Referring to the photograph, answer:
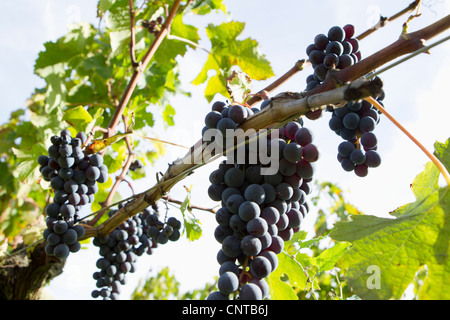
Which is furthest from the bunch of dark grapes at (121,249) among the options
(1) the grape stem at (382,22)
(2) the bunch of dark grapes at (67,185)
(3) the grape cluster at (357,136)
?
(1) the grape stem at (382,22)

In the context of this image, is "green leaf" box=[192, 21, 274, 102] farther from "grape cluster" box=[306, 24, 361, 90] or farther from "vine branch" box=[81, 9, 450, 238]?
"vine branch" box=[81, 9, 450, 238]

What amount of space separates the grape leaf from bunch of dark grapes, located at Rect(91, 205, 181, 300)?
1.21 m

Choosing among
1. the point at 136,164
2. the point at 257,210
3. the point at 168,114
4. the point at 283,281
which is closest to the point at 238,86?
the point at 257,210

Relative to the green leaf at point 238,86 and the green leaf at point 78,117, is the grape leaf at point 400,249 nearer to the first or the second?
the green leaf at point 238,86

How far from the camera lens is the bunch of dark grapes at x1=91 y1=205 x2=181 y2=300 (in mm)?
2104

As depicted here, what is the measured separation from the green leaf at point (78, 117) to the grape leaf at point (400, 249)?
1622 millimetres

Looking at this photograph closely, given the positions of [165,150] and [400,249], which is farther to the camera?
[165,150]

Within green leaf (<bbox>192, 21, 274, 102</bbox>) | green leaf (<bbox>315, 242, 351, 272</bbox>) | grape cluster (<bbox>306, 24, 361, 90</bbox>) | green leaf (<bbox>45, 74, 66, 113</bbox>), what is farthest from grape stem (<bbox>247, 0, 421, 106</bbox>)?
green leaf (<bbox>45, 74, 66, 113</bbox>)

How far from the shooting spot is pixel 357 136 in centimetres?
125

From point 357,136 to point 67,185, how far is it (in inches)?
55.4

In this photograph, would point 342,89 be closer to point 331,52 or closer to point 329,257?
point 331,52
